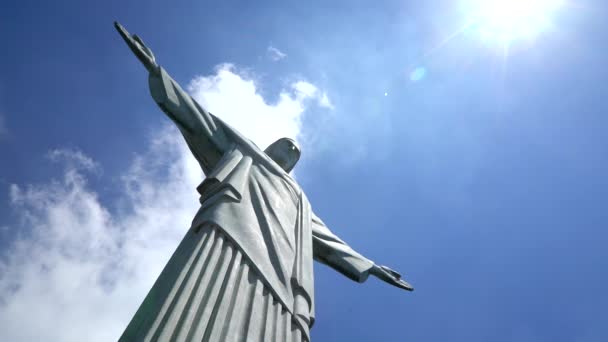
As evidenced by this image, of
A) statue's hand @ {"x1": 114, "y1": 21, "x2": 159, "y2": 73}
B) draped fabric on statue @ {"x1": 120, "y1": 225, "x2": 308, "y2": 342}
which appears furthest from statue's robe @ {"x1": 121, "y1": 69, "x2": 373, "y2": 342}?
statue's hand @ {"x1": 114, "y1": 21, "x2": 159, "y2": 73}

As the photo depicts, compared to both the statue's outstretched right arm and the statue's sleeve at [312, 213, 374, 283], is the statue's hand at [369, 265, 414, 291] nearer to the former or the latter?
the statue's sleeve at [312, 213, 374, 283]

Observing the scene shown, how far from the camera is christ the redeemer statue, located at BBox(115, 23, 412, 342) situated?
156 inches

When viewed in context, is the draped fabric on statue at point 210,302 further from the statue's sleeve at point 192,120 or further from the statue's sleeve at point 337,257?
the statue's sleeve at point 337,257

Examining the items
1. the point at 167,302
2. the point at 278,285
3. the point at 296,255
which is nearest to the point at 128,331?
the point at 167,302

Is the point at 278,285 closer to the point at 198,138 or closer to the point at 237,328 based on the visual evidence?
the point at 237,328

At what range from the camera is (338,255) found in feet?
24.4

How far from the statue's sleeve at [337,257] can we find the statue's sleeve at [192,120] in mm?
1864

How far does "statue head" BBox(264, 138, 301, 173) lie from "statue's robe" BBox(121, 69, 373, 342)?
91 centimetres

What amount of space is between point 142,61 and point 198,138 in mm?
1246

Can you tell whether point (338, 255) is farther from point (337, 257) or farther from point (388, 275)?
point (388, 275)

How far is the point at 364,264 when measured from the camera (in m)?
7.61

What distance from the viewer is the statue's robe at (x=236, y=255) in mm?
3963

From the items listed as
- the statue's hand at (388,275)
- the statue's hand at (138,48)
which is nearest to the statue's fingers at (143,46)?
the statue's hand at (138,48)

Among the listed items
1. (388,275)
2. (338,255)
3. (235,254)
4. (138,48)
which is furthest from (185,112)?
(388,275)
